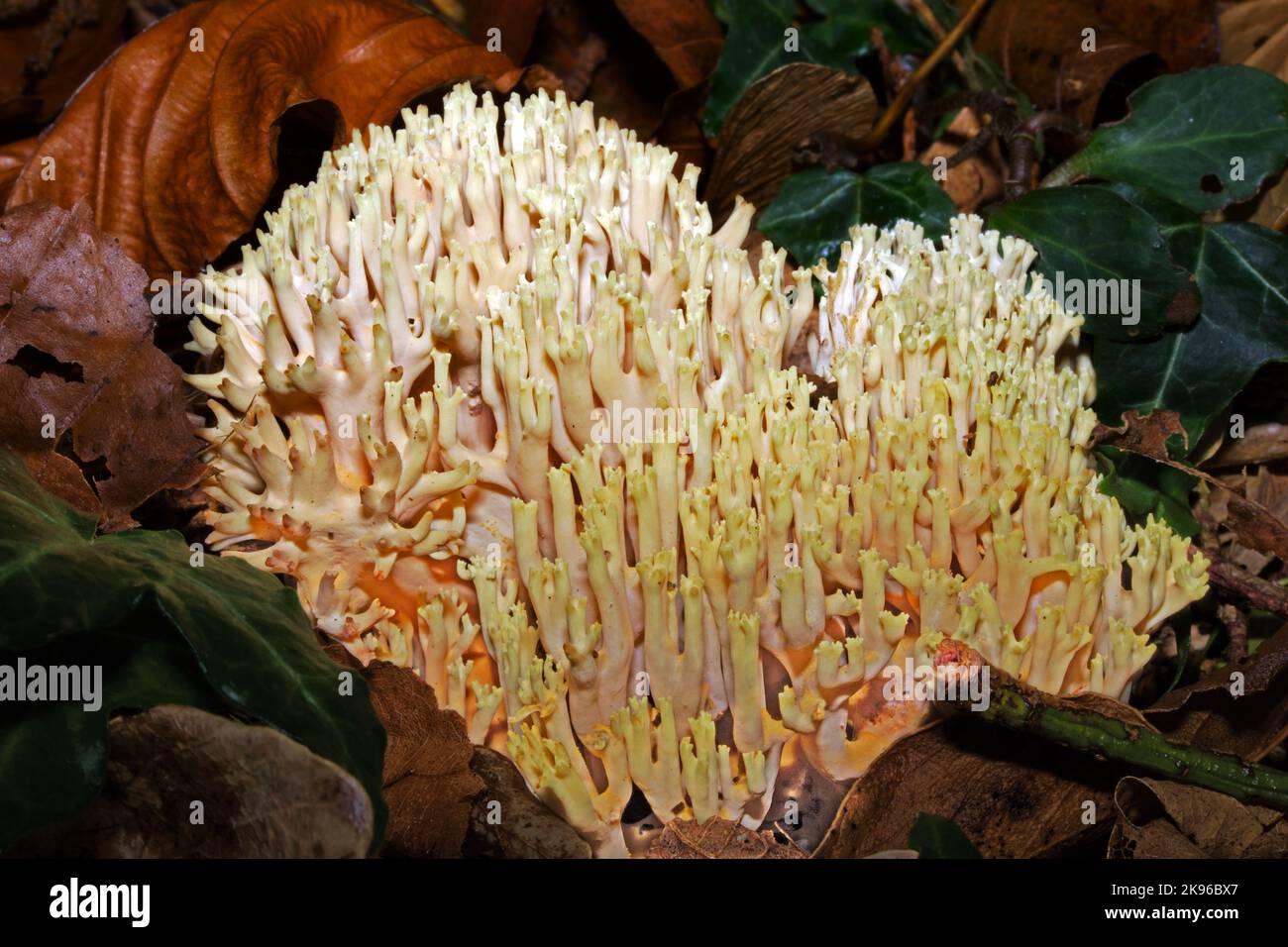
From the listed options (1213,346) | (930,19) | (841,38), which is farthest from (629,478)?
(930,19)

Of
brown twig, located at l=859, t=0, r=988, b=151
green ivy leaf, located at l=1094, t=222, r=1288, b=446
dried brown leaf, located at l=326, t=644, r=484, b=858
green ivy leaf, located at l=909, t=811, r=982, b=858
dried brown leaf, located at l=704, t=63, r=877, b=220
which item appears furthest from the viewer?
brown twig, located at l=859, t=0, r=988, b=151

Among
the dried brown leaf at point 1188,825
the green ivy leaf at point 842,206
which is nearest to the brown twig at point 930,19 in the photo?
the green ivy leaf at point 842,206


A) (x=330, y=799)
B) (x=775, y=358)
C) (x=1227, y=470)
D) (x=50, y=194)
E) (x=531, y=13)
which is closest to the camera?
(x=330, y=799)

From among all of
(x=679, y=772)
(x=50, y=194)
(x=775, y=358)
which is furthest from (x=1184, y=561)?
(x=50, y=194)

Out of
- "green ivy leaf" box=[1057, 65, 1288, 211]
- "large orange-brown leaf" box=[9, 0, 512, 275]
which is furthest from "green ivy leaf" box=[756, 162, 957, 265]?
"large orange-brown leaf" box=[9, 0, 512, 275]

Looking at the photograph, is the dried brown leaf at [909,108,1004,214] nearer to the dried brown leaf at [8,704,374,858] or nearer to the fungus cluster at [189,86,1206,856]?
the fungus cluster at [189,86,1206,856]

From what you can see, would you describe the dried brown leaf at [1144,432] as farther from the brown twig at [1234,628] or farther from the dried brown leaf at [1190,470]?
the brown twig at [1234,628]
